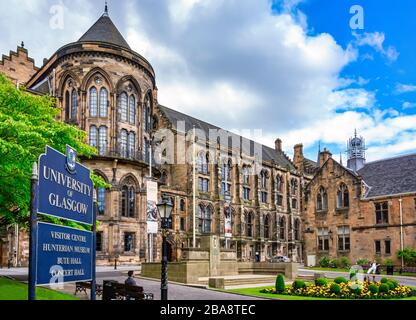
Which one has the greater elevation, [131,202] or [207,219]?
[131,202]

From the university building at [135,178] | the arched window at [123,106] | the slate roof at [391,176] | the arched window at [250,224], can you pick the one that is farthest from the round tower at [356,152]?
the arched window at [123,106]

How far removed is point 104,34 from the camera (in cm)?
5344


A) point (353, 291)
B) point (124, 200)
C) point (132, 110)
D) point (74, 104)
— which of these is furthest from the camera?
point (132, 110)

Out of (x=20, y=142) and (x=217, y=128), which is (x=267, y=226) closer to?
(x=217, y=128)

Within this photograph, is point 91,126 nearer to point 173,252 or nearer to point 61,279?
point 173,252

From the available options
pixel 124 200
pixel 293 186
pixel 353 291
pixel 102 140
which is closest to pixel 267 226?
pixel 293 186

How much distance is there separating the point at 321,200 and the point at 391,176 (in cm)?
851

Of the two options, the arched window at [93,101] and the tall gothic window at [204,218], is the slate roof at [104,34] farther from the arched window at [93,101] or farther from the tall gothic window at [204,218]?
the tall gothic window at [204,218]

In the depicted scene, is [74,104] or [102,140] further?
[74,104]

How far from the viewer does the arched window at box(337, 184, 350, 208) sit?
5428 cm

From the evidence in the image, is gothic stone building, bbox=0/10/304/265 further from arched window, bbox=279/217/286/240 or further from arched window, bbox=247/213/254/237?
arched window, bbox=279/217/286/240

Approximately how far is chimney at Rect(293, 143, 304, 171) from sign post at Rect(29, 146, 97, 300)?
298 feet

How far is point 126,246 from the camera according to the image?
162ft
